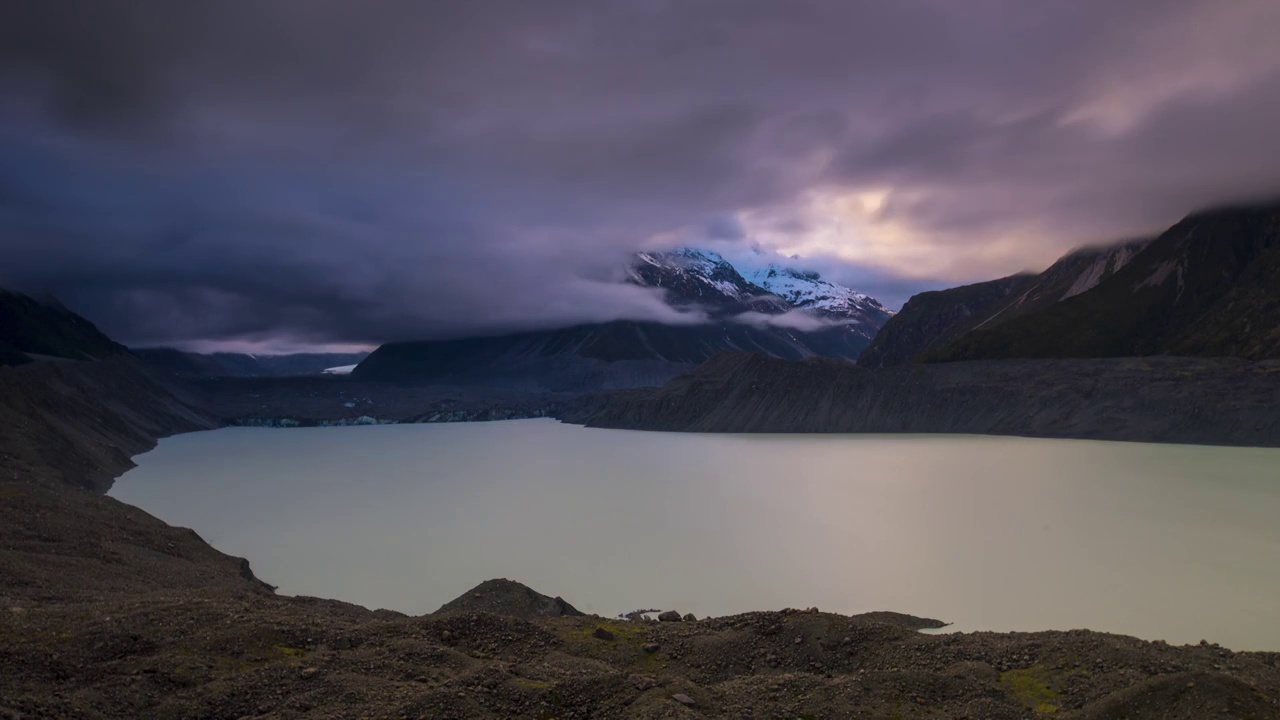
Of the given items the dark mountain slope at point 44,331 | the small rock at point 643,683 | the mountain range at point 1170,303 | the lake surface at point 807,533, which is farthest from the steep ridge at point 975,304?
the dark mountain slope at point 44,331

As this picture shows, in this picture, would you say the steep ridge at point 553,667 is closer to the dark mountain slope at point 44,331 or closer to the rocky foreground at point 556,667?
the rocky foreground at point 556,667

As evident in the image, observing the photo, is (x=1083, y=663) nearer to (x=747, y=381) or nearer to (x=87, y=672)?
(x=87, y=672)

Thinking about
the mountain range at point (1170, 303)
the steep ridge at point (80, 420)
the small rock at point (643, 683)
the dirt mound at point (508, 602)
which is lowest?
the dirt mound at point (508, 602)

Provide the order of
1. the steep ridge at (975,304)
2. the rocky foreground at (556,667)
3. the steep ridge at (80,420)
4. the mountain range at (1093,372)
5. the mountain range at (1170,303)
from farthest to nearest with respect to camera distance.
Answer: the steep ridge at (975,304)
the mountain range at (1170,303)
the mountain range at (1093,372)
the steep ridge at (80,420)
the rocky foreground at (556,667)

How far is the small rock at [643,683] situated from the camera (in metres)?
10.2

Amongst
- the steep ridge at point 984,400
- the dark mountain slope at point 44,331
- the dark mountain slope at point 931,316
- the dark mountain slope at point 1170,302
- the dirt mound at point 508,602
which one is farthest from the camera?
the dark mountain slope at point 931,316

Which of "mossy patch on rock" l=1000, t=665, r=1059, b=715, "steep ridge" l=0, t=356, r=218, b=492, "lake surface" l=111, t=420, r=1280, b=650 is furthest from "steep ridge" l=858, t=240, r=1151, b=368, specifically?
"mossy patch on rock" l=1000, t=665, r=1059, b=715

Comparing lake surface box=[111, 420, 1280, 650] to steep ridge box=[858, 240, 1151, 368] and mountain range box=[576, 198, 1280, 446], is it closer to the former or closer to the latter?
mountain range box=[576, 198, 1280, 446]

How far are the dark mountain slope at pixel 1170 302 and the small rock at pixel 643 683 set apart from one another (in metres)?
97.2

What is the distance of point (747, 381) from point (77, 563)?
305 ft

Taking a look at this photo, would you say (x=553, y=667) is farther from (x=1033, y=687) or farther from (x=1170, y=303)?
(x=1170, y=303)

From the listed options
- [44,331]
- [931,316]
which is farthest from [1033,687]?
[44,331]

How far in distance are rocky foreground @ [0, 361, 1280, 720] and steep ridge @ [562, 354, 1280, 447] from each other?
2598 inches

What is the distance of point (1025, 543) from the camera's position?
2588 cm
